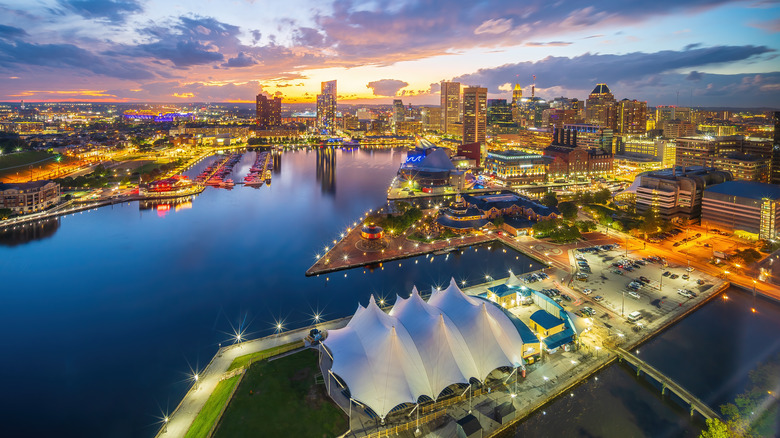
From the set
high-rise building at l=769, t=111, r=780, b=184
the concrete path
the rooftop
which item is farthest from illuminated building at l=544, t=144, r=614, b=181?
the concrete path

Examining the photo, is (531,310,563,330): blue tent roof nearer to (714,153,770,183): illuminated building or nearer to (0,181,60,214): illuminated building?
(0,181,60,214): illuminated building

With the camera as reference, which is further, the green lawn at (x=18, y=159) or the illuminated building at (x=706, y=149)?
the illuminated building at (x=706, y=149)

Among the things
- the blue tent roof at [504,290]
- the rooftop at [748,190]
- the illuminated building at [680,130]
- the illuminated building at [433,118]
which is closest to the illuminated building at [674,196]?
the rooftop at [748,190]

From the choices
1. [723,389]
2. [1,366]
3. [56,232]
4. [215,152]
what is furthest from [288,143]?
[723,389]

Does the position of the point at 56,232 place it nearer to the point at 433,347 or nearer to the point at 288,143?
the point at 433,347

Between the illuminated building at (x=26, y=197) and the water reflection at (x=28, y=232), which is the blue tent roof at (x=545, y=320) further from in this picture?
the illuminated building at (x=26, y=197)

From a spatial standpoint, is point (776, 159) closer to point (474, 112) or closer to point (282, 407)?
point (282, 407)
